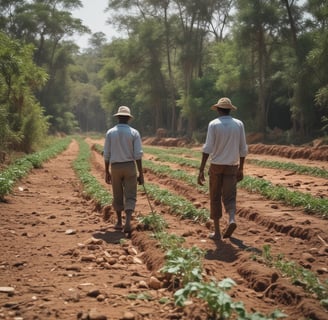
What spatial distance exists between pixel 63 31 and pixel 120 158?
47.2 m

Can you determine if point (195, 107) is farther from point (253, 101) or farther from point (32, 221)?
point (32, 221)

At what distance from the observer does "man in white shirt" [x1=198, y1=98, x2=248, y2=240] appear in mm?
6273

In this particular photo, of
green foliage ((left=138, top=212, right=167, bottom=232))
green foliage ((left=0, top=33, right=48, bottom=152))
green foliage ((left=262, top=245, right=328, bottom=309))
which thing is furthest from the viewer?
green foliage ((left=0, top=33, right=48, bottom=152))

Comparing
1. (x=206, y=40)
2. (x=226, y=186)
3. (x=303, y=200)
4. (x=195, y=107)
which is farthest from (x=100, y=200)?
(x=206, y=40)

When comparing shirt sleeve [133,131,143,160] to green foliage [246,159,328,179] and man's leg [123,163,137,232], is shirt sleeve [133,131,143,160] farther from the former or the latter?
green foliage [246,159,328,179]

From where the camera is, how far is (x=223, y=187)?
644 cm

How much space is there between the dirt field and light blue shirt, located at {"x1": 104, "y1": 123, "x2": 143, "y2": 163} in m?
1.27

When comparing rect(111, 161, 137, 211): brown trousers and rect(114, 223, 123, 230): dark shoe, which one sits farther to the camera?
rect(114, 223, 123, 230): dark shoe

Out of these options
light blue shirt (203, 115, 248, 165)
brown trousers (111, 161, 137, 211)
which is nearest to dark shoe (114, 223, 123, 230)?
brown trousers (111, 161, 137, 211)

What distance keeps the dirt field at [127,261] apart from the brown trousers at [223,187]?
1.66 ft

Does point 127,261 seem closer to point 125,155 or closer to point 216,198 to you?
point 216,198

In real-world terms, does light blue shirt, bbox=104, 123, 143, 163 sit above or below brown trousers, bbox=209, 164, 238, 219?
above

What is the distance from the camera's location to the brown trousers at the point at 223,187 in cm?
636

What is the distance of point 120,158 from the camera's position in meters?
6.92
